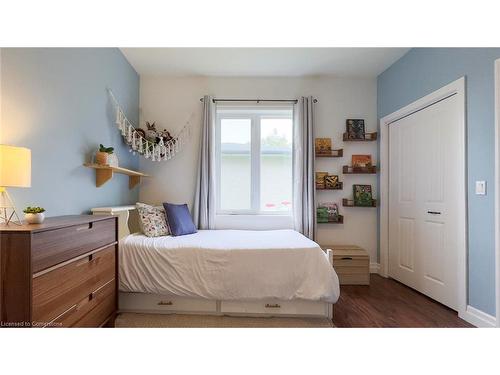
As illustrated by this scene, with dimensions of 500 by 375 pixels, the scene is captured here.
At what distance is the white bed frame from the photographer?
200 centimetres

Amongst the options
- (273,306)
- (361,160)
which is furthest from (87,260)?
(361,160)

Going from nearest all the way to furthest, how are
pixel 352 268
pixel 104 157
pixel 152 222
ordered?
pixel 104 157
pixel 152 222
pixel 352 268

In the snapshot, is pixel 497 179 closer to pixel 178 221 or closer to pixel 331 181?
pixel 331 181

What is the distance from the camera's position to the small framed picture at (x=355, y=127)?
10.7 feet

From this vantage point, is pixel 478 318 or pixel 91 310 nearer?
pixel 91 310

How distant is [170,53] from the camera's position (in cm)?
272

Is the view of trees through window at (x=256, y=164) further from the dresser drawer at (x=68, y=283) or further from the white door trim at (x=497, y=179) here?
the white door trim at (x=497, y=179)

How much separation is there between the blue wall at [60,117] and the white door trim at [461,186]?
10.7 ft

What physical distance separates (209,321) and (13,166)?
167 centimetres

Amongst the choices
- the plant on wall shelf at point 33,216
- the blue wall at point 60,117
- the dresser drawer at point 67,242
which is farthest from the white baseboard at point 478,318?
the blue wall at point 60,117

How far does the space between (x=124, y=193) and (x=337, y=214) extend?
109 inches

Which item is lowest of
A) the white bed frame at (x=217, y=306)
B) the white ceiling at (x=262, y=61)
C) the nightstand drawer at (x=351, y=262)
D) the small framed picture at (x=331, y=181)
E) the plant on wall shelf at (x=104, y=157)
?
the white bed frame at (x=217, y=306)

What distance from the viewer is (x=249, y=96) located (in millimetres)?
3270
